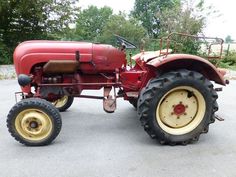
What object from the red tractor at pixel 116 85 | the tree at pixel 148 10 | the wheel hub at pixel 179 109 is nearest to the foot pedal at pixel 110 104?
the red tractor at pixel 116 85

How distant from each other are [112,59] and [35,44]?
1062mm

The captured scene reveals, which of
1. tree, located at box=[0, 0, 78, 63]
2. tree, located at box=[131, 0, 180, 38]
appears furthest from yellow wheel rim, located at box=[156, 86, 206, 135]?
tree, located at box=[131, 0, 180, 38]

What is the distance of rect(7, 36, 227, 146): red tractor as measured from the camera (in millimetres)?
4020

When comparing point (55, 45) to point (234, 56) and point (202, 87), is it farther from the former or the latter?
point (234, 56)

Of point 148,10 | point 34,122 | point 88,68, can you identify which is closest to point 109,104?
point 88,68

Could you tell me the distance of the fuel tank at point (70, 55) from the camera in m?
4.45

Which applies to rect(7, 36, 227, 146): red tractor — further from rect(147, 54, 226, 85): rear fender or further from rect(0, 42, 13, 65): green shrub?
rect(0, 42, 13, 65): green shrub

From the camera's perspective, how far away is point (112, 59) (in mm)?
4703

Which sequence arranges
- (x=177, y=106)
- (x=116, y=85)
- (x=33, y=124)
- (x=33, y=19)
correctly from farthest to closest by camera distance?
(x=33, y=19)
(x=116, y=85)
(x=177, y=106)
(x=33, y=124)

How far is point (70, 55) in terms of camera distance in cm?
451

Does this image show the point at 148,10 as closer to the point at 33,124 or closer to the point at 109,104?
the point at 109,104

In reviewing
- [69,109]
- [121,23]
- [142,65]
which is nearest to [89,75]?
[142,65]

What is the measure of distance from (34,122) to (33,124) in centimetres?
3

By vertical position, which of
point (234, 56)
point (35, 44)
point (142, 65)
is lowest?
point (234, 56)
